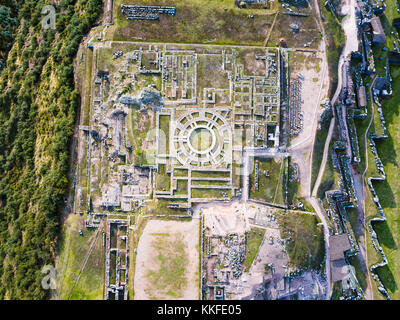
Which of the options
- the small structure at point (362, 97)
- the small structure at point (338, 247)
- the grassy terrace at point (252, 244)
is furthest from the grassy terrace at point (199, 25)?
the small structure at point (338, 247)

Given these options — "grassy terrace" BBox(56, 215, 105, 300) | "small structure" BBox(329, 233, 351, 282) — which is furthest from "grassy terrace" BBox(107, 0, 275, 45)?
"small structure" BBox(329, 233, 351, 282)

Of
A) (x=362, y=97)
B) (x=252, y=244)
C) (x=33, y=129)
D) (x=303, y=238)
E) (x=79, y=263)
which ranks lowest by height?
(x=79, y=263)

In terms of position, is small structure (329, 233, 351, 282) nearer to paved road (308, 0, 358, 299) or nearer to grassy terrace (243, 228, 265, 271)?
paved road (308, 0, 358, 299)

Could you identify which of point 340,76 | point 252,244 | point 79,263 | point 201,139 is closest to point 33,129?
point 79,263

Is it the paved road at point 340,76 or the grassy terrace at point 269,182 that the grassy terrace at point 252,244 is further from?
the paved road at point 340,76

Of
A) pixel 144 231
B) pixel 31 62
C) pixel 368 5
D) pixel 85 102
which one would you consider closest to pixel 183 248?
pixel 144 231

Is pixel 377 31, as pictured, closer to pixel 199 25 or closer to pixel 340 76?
pixel 340 76

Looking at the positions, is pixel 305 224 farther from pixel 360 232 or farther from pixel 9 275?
pixel 9 275

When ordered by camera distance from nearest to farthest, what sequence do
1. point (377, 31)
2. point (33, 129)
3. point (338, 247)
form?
point (338, 247) < point (33, 129) < point (377, 31)
